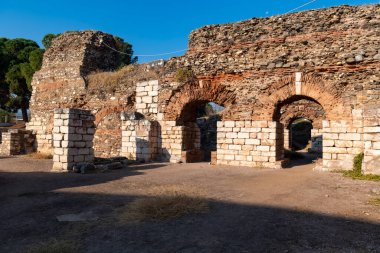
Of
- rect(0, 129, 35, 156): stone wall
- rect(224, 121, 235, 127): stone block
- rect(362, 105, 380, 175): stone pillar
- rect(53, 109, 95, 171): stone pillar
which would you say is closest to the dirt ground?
rect(362, 105, 380, 175): stone pillar

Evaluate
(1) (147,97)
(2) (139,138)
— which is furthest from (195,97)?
(2) (139,138)

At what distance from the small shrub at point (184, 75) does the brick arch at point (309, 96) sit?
9.65ft

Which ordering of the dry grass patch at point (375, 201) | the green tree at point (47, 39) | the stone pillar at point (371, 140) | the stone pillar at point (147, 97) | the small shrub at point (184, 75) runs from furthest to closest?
the green tree at point (47, 39), the stone pillar at point (147, 97), the small shrub at point (184, 75), the stone pillar at point (371, 140), the dry grass patch at point (375, 201)

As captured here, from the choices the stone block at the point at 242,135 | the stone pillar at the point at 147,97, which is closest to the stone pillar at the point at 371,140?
the stone block at the point at 242,135

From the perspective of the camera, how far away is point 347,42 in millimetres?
9625

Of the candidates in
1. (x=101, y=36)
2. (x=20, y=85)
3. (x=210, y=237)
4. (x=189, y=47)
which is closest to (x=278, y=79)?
(x=189, y=47)

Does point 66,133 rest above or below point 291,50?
below

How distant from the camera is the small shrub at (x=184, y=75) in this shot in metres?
11.9

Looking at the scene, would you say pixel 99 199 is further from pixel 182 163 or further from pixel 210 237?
pixel 182 163

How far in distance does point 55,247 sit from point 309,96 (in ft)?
28.5

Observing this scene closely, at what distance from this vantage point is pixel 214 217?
4.34 m

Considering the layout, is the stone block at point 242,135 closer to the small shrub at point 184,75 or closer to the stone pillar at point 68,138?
the small shrub at point 184,75

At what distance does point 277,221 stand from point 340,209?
4.35 feet

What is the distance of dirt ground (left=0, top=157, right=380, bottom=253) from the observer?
336 cm
